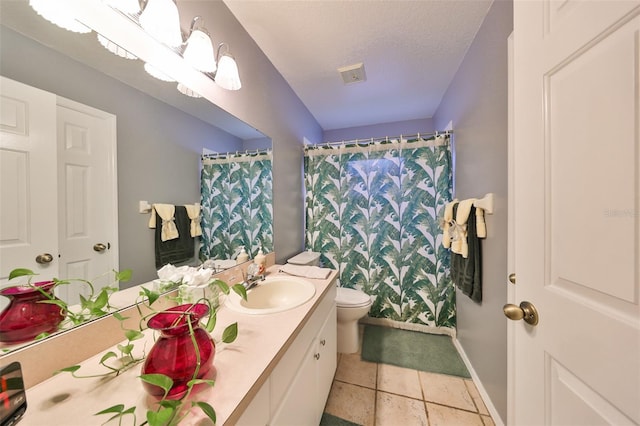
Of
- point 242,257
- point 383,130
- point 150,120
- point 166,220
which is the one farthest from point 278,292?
point 383,130

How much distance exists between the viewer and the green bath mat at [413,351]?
159 cm

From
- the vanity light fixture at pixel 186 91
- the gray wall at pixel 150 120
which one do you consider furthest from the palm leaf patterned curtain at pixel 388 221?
the vanity light fixture at pixel 186 91

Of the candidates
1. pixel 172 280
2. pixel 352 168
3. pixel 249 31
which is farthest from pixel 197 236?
pixel 352 168

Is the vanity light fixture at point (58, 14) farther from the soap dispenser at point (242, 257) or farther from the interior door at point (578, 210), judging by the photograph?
the interior door at point (578, 210)

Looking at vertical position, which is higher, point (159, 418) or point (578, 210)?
point (578, 210)

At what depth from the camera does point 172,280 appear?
87 centimetres

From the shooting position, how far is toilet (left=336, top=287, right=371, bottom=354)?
66.2 inches

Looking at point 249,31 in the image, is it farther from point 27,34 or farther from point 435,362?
point 435,362

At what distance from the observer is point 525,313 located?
0.63 metres

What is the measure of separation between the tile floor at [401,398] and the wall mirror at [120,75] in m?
1.33

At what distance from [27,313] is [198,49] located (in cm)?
109

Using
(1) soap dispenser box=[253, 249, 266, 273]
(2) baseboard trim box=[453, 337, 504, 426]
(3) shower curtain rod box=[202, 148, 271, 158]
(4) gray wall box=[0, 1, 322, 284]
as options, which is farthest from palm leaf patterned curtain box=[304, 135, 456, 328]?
(1) soap dispenser box=[253, 249, 266, 273]

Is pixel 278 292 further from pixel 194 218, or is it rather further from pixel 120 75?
pixel 120 75

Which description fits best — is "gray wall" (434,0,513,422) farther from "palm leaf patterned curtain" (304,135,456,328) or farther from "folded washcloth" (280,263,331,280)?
"folded washcloth" (280,263,331,280)
